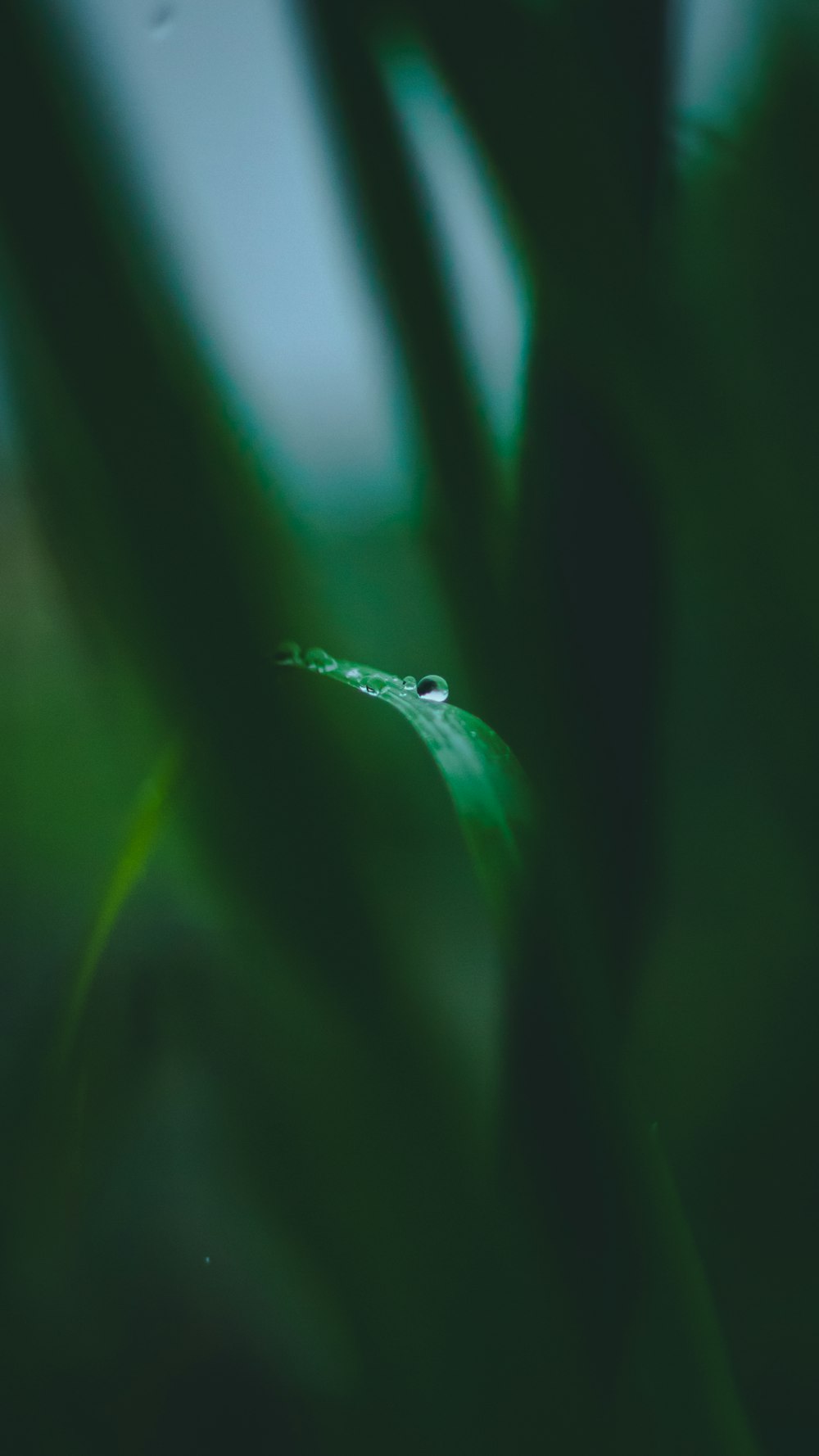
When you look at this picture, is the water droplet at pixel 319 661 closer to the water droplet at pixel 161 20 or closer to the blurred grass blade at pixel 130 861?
the blurred grass blade at pixel 130 861

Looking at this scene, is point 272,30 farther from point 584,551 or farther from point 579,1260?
point 579,1260

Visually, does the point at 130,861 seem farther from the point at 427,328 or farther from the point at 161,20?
the point at 161,20

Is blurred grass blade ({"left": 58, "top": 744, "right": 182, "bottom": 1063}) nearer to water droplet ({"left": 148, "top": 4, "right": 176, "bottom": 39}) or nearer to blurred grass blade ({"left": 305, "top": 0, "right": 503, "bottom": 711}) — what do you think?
blurred grass blade ({"left": 305, "top": 0, "right": 503, "bottom": 711})

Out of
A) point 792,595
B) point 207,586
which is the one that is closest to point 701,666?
point 792,595

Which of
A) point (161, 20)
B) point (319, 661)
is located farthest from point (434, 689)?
point (161, 20)

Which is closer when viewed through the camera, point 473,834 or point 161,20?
point 473,834

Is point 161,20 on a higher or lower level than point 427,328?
higher

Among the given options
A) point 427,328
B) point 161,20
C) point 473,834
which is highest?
point 161,20

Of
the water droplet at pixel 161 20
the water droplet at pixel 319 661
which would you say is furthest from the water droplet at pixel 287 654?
the water droplet at pixel 161 20
